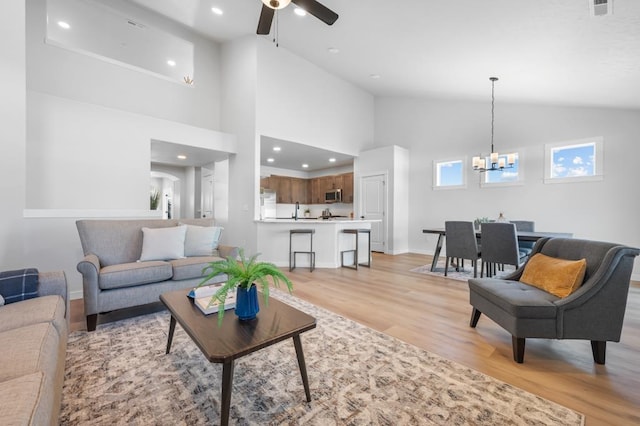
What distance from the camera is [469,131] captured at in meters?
6.16

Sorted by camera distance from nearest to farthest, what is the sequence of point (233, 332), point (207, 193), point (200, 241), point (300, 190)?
1. point (233, 332)
2. point (200, 241)
3. point (207, 193)
4. point (300, 190)

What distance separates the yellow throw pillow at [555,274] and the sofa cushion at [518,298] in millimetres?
57

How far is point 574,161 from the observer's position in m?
4.88

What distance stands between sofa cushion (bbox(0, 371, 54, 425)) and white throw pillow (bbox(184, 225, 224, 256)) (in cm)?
241

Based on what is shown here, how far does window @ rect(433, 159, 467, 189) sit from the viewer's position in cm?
630

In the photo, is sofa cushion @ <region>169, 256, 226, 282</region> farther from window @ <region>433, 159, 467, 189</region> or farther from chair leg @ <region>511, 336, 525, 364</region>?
window @ <region>433, 159, 467, 189</region>

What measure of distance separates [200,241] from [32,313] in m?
1.84

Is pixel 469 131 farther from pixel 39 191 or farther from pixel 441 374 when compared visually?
pixel 39 191

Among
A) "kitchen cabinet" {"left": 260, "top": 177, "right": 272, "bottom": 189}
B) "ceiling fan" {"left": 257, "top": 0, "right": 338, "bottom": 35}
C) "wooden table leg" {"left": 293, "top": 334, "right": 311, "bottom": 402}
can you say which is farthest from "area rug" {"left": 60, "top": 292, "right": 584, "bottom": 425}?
"kitchen cabinet" {"left": 260, "top": 177, "right": 272, "bottom": 189}

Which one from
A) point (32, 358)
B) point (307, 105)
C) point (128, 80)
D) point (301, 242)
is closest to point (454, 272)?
point (301, 242)

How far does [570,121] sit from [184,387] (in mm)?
6747

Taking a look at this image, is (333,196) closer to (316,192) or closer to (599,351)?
(316,192)

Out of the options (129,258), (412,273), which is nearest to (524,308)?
(412,273)

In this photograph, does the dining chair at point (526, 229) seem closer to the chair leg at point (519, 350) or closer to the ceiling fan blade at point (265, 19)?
the chair leg at point (519, 350)
